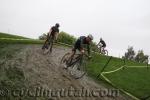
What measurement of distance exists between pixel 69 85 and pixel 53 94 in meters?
2.35

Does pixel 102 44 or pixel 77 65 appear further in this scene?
pixel 102 44

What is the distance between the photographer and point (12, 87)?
11719 millimetres

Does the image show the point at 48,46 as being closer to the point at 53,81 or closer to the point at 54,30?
the point at 54,30

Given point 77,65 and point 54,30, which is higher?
point 54,30

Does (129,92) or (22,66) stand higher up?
(22,66)

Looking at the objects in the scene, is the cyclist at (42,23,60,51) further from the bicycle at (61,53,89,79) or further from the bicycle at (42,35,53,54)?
the bicycle at (61,53,89,79)

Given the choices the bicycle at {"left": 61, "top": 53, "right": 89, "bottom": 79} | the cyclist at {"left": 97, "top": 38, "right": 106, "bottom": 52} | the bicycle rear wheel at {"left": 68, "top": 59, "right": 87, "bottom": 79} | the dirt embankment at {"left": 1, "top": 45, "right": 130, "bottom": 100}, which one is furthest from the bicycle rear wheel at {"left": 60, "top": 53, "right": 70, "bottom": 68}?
the cyclist at {"left": 97, "top": 38, "right": 106, "bottom": 52}

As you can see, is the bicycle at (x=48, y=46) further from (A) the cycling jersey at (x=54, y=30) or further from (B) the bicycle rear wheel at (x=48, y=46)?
(A) the cycling jersey at (x=54, y=30)

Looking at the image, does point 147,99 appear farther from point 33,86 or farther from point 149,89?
point 33,86

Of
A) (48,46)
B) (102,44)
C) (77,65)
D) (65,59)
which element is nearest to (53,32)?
(48,46)

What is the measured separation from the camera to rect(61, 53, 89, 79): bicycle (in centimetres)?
1689

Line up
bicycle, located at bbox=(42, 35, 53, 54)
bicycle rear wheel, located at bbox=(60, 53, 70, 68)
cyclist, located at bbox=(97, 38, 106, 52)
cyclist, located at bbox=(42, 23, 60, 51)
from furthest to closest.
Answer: cyclist, located at bbox=(97, 38, 106, 52), bicycle, located at bbox=(42, 35, 53, 54), cyclist, located at bbox=(42, 23, 60, 51), bicycle rear wheel, located at bbox=(60, 53, 70, 68)

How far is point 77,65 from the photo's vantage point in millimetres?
17094

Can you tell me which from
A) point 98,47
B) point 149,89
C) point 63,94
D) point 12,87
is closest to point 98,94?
point 63,94
